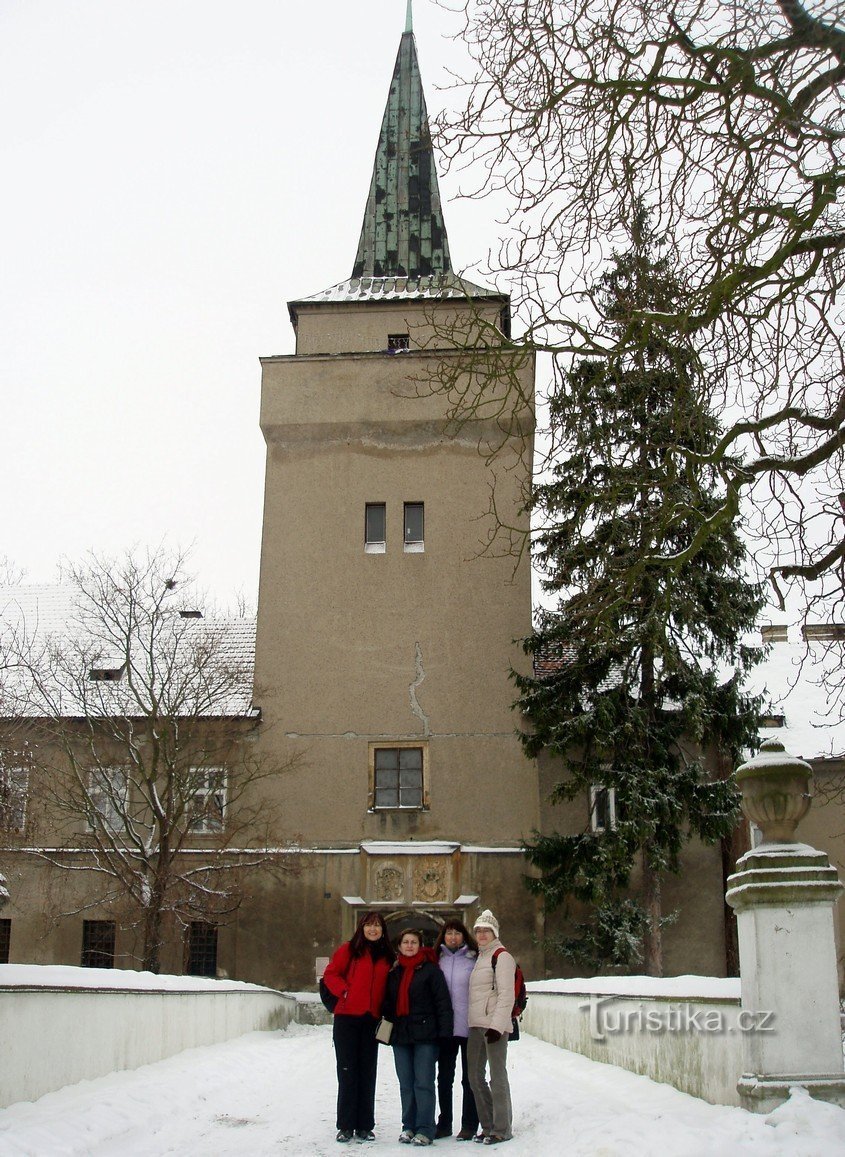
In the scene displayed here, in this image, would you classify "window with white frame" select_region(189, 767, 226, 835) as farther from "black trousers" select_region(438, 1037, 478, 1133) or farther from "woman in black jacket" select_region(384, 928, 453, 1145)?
"woman in black jacket" select_region(384, 928, 453, 1145)

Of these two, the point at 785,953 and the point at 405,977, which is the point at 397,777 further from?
the point at 785,953

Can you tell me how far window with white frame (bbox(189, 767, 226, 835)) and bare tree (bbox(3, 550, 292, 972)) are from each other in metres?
0.04

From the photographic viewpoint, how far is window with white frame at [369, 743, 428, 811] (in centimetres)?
2591

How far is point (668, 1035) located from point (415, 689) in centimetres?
1710

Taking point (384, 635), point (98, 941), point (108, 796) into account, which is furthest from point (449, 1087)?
point (98, 941)

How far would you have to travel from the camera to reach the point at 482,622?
26875mm

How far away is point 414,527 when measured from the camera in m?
27.7

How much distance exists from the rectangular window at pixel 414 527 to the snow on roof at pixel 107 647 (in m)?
4.41

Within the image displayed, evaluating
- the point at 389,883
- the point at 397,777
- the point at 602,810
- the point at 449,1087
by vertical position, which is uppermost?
the point at 397,777

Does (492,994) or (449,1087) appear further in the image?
(449,1087)

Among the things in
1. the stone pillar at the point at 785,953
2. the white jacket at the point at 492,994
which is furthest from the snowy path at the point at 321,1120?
the white jacket at the point at 492,994

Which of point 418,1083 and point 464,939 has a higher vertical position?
point 464,939

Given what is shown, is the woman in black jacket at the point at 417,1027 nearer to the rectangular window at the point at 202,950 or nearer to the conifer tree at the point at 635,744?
the conifer tree at the point at 635,744

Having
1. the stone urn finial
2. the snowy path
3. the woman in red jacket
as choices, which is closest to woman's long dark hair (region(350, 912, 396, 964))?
the woman in red jacket
